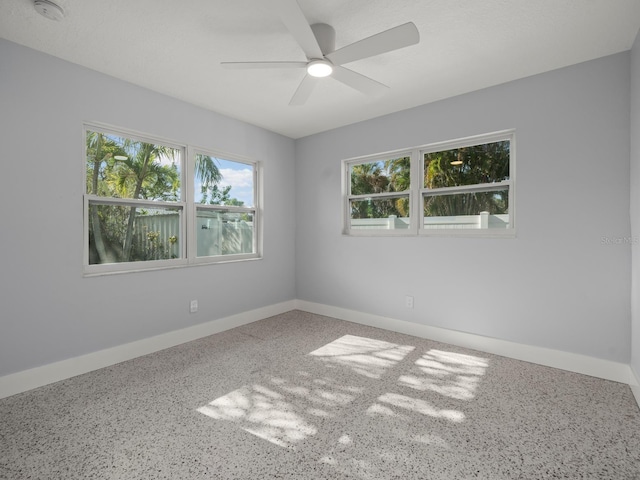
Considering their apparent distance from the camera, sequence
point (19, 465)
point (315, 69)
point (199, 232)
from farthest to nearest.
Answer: point (199, 232), point (315, 69), point (19, 465)

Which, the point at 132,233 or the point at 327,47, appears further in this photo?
the point at 132,233

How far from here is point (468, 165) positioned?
10.6ft

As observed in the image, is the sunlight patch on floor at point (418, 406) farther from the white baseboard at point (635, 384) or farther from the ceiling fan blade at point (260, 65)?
the ceiling fan blade at point (260, 65)

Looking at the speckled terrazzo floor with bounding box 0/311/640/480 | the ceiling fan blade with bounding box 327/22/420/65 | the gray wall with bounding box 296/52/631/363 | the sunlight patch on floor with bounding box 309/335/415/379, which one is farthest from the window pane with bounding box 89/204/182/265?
the gray wall with bounding box 296/52/631/363

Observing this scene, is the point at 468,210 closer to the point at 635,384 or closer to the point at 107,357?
the point at 635,384

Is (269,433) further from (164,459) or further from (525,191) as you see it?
(525,191)

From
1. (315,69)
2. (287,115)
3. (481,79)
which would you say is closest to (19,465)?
(315,69)

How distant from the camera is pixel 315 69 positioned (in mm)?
2215

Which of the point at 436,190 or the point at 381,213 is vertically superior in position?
the point at 436,190

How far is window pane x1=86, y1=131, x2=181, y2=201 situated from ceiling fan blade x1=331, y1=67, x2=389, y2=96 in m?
1.99

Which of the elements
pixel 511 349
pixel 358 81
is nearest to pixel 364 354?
pixel 511 349

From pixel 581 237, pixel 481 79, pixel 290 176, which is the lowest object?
pixel 581 237

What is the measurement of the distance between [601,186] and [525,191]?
0.51m

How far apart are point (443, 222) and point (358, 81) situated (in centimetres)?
177
